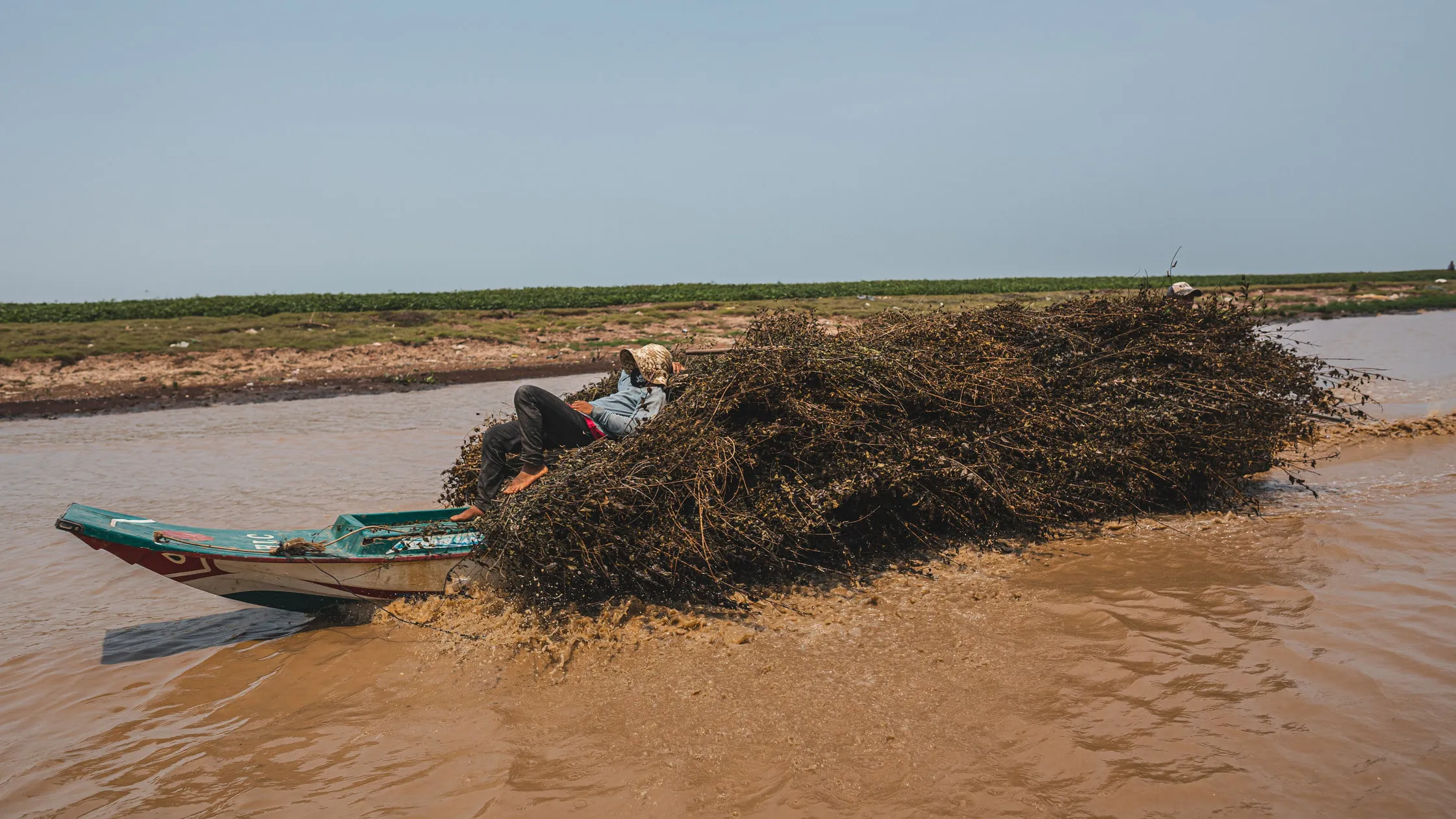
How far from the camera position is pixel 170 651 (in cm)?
552

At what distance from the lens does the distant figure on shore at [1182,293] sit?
24.4ft

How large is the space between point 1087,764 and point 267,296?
36210 millimetres

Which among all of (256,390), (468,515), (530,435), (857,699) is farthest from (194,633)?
(256,390)

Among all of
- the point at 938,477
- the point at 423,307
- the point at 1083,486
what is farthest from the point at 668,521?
the point at 423,307

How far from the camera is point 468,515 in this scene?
18.7 ft

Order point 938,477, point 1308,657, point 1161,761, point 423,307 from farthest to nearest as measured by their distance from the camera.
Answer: point 423,307 < point 938,477 < point 1308,657 < point 1161,761

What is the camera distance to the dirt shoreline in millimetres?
16062

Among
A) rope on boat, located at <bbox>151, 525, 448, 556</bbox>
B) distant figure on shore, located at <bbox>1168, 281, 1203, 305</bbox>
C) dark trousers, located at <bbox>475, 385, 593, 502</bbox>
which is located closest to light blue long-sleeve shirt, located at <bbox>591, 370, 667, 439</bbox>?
dark trousers, located at <bbox>475, 385, 593, 502</bbox>

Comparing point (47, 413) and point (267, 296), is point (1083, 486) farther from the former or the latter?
point (267, 296)

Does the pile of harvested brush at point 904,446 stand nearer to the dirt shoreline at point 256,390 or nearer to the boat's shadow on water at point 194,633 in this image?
the boat's shadow on water at point 194,633

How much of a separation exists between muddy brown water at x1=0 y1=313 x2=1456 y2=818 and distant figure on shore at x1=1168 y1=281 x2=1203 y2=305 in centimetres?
201

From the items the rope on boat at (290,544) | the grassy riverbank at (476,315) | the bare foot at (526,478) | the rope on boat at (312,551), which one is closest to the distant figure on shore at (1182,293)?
the bare foot at (526,478)

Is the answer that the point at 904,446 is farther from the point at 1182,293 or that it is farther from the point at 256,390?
the point at 256,390

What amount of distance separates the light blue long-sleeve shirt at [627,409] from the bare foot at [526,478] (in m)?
0.58
